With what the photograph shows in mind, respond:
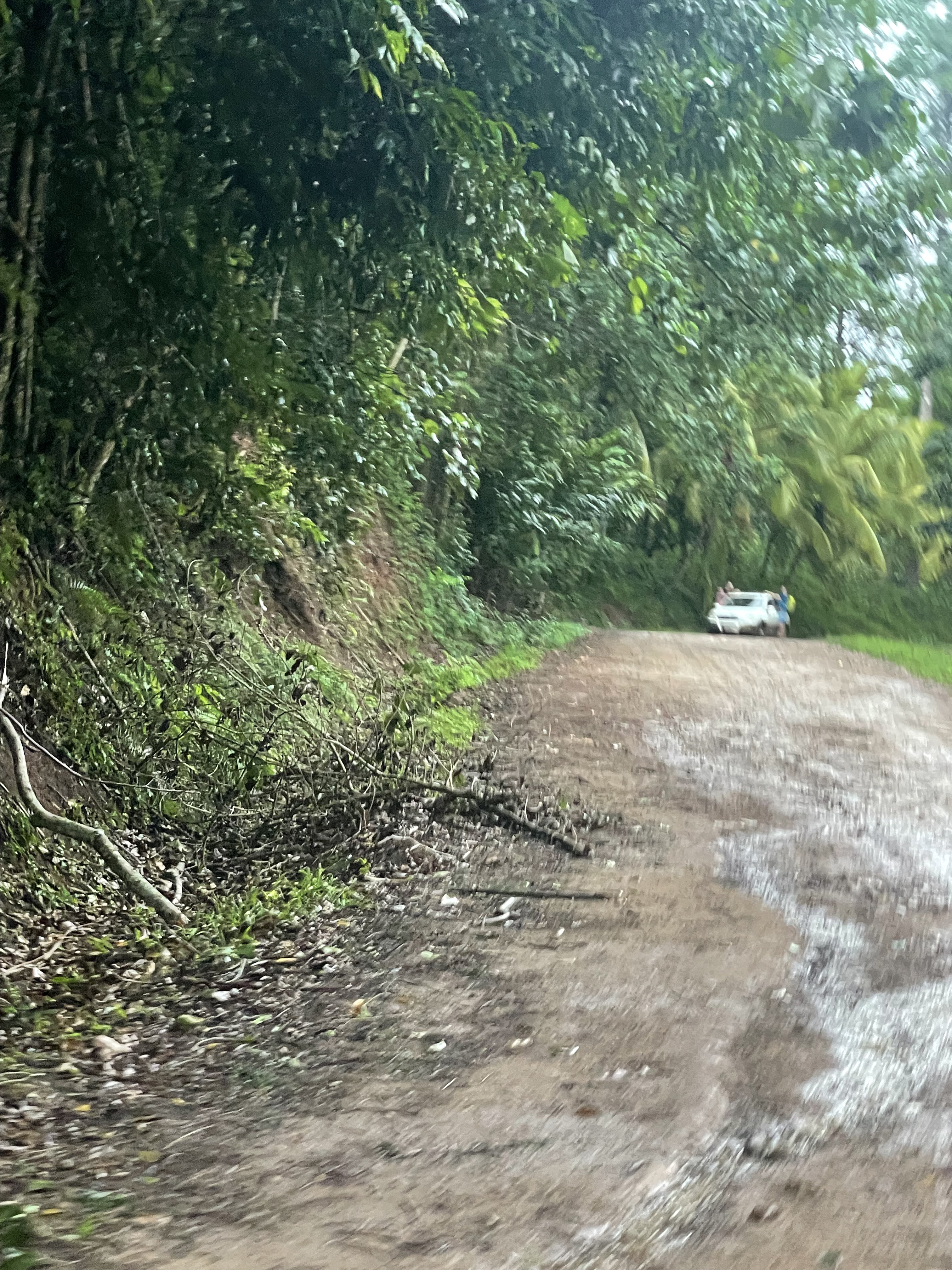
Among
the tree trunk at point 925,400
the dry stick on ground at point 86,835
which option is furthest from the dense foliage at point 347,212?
the tree trunk at point 925,400

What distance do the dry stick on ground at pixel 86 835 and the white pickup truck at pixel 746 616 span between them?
24718 mm

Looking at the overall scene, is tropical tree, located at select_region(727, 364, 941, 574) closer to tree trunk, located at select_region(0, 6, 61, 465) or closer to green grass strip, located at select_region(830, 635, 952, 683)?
green grass strip, located at select_region(830, 635, 952, 683)

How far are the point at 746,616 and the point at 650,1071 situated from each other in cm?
2645

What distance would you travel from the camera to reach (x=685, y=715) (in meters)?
12.1

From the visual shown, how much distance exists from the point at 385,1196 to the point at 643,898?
3.08 metres

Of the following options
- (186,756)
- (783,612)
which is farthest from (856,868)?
(783,612)

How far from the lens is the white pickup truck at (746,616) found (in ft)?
96.6

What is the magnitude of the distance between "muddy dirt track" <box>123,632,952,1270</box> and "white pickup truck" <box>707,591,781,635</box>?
21.3m

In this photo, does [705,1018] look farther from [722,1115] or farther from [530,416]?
[530,416]

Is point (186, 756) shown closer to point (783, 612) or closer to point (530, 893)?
point (530, 893)

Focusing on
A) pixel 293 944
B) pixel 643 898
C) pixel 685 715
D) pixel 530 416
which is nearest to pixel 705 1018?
pixel 643 898

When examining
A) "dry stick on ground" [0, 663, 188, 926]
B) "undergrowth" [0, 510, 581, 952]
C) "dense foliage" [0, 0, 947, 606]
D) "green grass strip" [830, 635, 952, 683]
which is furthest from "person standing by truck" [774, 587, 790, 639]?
"dry stick on ground" [0, 663, 188, 926]

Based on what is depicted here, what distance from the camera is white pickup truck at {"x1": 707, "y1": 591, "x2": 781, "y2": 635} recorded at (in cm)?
2945

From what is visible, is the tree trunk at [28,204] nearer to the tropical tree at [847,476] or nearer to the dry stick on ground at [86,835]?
the dry stick on ground at [86,835]
